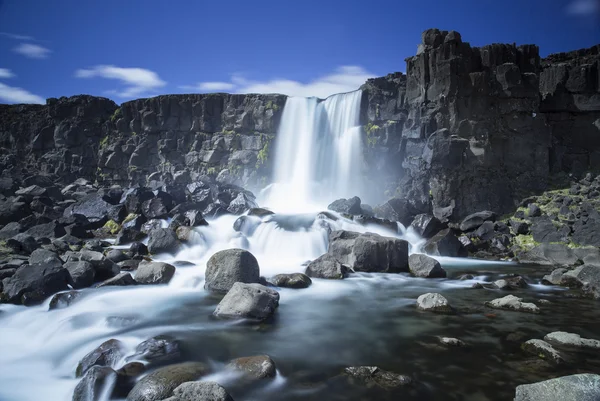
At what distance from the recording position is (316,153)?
111 feet

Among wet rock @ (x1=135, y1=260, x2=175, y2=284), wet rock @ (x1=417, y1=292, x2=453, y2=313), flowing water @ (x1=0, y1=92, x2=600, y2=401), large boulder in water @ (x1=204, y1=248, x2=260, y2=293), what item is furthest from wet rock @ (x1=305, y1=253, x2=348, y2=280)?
wet rock @ (x1=135, y1=260, x2=175, y2=284)

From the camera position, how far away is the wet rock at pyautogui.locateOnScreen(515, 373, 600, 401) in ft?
15.6

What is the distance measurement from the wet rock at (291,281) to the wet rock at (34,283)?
20.2ft

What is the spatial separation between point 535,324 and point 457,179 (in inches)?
604

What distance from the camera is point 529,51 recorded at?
77.7 ft

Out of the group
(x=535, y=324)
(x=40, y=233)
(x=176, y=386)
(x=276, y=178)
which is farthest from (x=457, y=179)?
(x=40, y=233)

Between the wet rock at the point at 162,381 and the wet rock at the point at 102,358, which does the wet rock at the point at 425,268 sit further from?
the wet rock at the point at 102,358

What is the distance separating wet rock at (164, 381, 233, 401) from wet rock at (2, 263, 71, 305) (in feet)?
23.8

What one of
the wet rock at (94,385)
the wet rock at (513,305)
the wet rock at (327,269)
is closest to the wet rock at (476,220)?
the wet rock at (327,269)

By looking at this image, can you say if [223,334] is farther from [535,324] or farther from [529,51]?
[529,51]

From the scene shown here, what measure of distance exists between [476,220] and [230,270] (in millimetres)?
15054

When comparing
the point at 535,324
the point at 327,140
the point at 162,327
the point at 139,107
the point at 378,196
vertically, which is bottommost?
the point at 162,327

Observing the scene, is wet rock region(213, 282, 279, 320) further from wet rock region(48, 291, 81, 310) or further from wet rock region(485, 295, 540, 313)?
wet rock region(485, 295, 540, 313)

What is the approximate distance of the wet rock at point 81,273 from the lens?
38.2 feet
